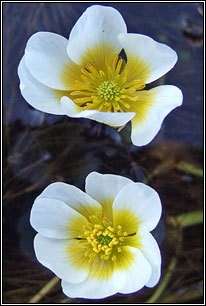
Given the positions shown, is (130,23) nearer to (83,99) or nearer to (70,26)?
(70,26)

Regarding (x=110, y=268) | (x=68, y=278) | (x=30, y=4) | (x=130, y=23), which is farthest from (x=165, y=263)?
(x=30, y=4)

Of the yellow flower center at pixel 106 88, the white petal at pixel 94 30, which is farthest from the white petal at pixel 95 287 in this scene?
the white petal at pixel 94 30

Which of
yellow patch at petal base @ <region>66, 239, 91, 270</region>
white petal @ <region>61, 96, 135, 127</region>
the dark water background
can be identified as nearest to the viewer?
white petal @ <region>61, 96, 135, 127</region>

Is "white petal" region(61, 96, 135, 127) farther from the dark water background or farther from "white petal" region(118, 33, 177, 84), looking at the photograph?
the dark water background

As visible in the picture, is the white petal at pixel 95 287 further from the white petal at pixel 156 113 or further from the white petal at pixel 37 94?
the white petal at pixel 37 94

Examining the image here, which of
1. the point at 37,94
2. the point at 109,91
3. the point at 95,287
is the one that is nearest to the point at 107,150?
the point at 109,91

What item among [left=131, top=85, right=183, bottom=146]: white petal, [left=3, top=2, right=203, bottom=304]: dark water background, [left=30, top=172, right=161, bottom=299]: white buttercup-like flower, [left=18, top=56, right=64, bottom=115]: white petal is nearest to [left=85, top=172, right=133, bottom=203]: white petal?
[left=30, top=172, right=161, bottom=299]: white buttercup-like flower

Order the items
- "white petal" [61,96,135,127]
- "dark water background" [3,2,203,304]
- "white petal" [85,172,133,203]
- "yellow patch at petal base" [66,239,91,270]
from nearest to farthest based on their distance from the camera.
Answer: "white petal" [61,96,135,127] < "white petal" [85,172,133,203] < "yellow patch at petal base" [66,239,91,270] < "dark water background" [3,2,203,304]
